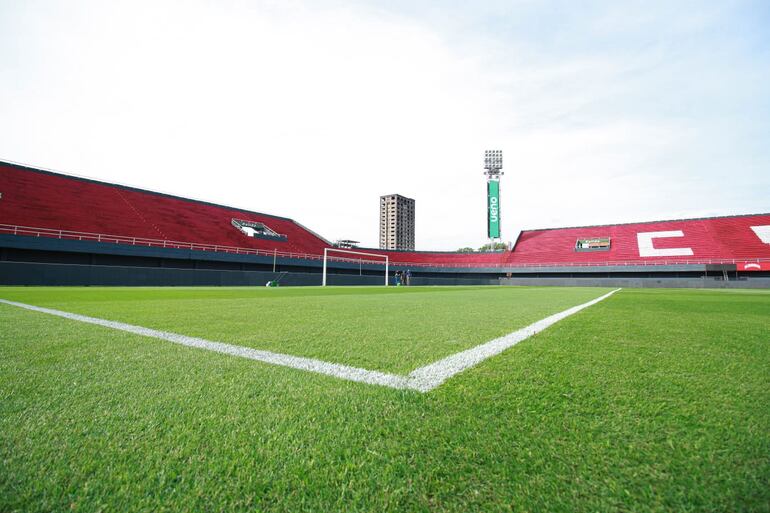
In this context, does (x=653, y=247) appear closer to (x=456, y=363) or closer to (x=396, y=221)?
(x=456, y=363)

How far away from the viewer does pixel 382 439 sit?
1.17m

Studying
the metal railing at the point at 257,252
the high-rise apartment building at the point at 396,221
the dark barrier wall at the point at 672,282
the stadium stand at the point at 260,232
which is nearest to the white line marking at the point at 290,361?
A: the metal railing at the point at 257,252

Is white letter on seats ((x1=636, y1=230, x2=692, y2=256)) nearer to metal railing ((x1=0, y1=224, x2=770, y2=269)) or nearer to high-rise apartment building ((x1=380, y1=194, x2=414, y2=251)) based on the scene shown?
metal railing ((x1=0, y1=224, x2=770, y2=269))

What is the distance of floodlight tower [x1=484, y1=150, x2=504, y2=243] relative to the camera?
48.1 meters

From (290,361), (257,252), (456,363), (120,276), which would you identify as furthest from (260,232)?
(456,363)

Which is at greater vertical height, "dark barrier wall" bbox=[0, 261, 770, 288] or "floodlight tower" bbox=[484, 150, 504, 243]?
"floodlight tower" bbox=[484, 150, 504, 243]

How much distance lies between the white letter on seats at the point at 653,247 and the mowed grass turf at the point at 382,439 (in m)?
42.9

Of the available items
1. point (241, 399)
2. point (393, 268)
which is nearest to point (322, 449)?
point (241, 399)

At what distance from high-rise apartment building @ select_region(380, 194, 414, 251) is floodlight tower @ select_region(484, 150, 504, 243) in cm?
8033

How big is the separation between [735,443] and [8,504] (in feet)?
6.63

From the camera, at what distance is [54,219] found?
22531 mm

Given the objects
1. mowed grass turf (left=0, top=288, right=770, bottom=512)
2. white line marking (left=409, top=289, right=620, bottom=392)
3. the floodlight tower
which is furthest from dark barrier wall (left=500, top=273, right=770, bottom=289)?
mowed grass turf (left=0, top=288, right=770, bottom=512)

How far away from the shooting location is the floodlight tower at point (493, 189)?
48.1 meters

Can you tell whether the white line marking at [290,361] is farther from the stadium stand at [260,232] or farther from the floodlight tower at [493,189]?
the floodlight tower at [493,189]
